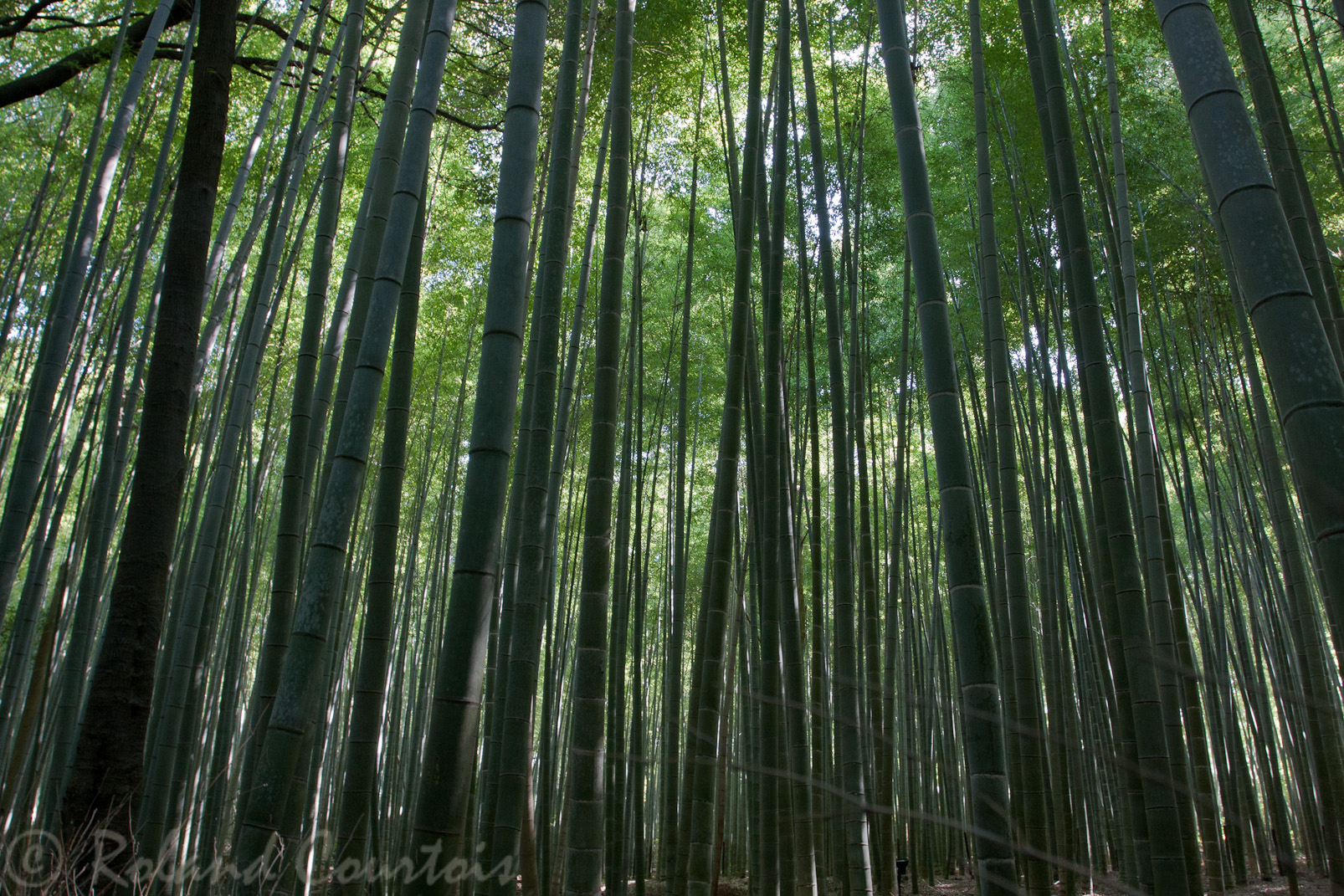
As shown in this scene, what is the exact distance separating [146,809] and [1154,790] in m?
3.18

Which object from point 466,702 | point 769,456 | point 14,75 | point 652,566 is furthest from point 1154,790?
point 652,566

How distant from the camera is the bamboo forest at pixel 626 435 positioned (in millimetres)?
1563

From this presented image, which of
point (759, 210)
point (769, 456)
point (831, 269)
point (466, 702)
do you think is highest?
point (759, 210)

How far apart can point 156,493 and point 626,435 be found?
233 cm

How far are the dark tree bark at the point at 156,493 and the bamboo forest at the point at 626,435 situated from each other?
1cm

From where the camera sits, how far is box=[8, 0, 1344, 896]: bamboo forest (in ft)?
5.13

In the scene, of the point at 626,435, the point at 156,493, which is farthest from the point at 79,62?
the point at 626,435

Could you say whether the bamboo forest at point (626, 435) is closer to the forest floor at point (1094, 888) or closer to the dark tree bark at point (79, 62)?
the dark tree bark at point (79, 62)

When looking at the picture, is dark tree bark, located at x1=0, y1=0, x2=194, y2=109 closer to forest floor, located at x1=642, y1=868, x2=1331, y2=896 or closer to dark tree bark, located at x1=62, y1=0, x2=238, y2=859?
dark tree bark, located at x1=62, y1=0, x2=238, y2=859

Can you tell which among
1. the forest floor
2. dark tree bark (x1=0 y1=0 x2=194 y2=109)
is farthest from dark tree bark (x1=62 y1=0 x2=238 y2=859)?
the forest floor

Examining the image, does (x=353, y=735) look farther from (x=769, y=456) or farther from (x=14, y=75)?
(x=14, y=75)

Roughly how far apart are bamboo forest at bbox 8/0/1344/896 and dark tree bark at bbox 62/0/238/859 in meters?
0.01

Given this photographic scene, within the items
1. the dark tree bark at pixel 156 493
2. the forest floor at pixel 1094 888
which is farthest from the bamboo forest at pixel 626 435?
the forest floor at pixel 1094 888

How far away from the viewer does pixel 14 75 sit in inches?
205
